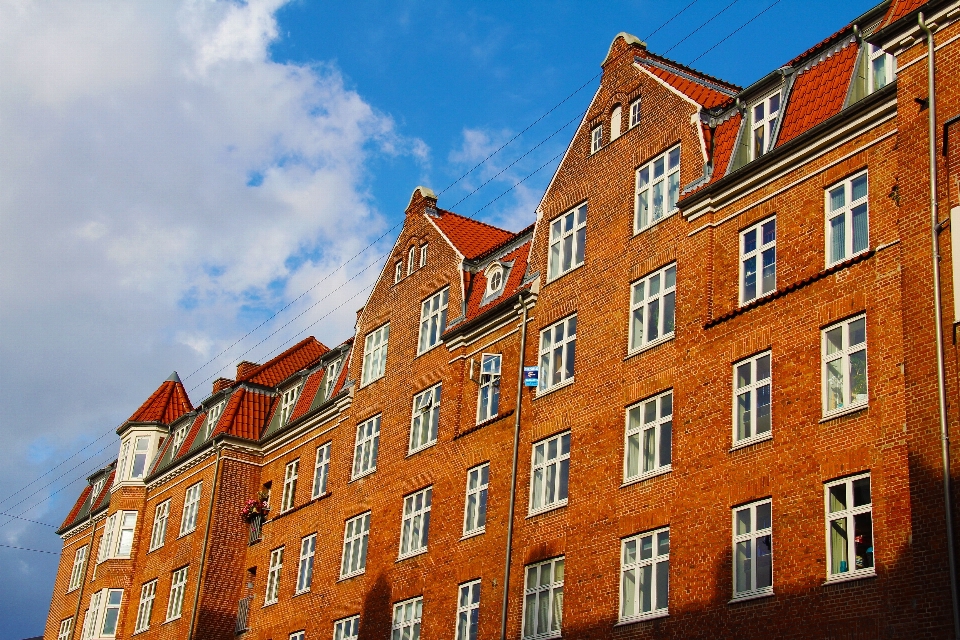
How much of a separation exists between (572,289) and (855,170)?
925cm

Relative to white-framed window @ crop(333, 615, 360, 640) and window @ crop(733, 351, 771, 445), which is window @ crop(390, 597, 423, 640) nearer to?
white-framed window @ crop(333, 615, 360, 640)

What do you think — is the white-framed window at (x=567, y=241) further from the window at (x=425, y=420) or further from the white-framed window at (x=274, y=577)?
the white-framed window at (x=274, y=577)

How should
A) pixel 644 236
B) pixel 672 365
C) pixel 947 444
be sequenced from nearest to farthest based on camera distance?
1. pixel 947 444
2. pixel 672 365
3. pixel 644 236

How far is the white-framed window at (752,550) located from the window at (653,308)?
16.7 feet

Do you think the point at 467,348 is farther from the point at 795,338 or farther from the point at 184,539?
the point at 184,539

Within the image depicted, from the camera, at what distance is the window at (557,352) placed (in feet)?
106

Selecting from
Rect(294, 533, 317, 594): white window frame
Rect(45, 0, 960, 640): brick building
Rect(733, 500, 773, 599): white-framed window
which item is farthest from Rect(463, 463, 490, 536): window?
Rect(733, 500, 773, 599): white-framed window

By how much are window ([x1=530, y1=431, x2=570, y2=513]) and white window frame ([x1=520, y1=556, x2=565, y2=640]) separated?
139 centimetres

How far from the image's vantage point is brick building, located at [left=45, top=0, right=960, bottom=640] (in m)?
22.5

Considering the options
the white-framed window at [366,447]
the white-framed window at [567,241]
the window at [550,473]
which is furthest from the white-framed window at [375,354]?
the window at [550,473]

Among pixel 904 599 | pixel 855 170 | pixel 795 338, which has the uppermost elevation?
pixel 855 170

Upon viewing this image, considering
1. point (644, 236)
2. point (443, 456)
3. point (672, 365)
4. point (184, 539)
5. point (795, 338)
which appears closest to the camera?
point (795, 338)

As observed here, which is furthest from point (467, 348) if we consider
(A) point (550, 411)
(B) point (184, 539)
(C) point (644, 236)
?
(B) point (184, 539)

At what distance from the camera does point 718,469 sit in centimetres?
2598
